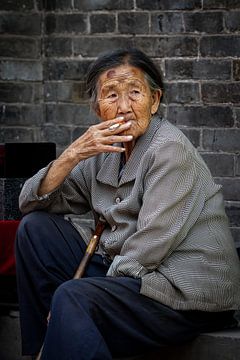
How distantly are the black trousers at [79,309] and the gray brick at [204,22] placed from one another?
273 cm

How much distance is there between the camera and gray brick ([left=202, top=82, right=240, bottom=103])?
233 inches

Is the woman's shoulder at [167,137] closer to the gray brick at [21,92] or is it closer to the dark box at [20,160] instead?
the dark box at [20,160]

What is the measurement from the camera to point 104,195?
144 inches

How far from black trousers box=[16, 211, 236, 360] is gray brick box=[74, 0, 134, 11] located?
280cm

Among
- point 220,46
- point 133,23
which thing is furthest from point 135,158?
point 133,23

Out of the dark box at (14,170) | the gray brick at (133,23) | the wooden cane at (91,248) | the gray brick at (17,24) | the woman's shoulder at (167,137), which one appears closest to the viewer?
the woman's shoulder at (167,137)

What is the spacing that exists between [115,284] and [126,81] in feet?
2.91

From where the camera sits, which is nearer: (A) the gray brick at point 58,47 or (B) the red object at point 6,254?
(B) the red object at point 6,254

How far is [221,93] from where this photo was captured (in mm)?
5938

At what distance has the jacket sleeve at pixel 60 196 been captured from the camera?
3672 mm

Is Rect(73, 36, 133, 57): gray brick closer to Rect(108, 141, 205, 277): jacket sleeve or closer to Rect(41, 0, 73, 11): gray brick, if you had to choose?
Rect(41, 0, 73, 11): gray brick

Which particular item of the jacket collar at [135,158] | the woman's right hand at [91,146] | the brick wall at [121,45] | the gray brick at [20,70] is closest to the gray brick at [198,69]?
the brick wall at [121,45]

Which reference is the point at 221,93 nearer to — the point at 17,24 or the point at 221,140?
the point at 221,140

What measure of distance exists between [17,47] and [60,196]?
265cm
